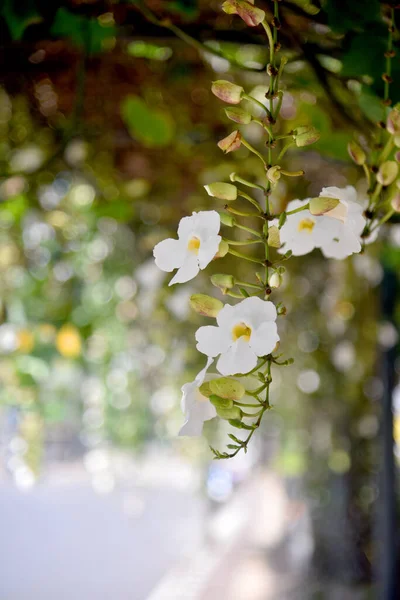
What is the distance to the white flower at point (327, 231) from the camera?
0.33 meters

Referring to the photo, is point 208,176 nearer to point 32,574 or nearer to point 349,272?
point 349,272

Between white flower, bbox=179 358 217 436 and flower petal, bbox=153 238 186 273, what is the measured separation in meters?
0.05

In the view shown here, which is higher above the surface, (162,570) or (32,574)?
(32,574)

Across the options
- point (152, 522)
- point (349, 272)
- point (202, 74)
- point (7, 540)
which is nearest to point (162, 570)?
point (152, 522)

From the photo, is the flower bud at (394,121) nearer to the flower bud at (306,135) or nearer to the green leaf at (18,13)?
the flower bud at (306,135)

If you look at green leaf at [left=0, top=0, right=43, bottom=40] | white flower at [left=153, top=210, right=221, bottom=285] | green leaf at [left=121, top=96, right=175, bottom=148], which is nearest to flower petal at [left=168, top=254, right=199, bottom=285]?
white flower at [left=153, top=210, right=221, bottom=285]

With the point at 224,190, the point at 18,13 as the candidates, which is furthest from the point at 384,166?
the point at 18,13

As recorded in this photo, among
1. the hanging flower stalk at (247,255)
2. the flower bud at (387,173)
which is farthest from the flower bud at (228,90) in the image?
the flower bud at (387,173)

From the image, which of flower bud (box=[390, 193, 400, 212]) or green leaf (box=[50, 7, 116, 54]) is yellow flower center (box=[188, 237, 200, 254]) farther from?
green leaf (box=[50, 7, 116, 54])

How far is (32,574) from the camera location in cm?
153

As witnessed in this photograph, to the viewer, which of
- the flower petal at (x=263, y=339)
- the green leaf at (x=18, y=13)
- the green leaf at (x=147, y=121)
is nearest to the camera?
the flower petal at (x=263, y=339)

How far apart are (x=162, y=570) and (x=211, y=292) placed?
37.9 inches

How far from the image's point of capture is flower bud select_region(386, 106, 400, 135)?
33cm

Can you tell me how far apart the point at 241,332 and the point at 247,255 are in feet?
0.15
